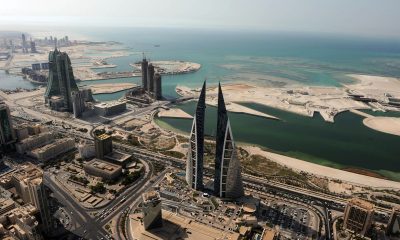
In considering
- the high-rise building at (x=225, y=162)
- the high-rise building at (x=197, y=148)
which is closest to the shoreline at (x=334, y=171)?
the high-rise building at (x=225, y=162)

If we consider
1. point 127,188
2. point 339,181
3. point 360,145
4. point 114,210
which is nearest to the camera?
point 114,210

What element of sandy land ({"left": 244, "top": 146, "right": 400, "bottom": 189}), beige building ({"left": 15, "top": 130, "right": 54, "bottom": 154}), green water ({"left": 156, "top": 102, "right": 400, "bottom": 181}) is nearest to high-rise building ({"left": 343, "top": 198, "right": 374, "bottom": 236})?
sandy land ({"left": 244, "top": 146, "right": 400, "bottom": 189})

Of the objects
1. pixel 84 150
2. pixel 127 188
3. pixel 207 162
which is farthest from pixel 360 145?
pixel 84 150

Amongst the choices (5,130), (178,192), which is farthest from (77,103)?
(178,192)

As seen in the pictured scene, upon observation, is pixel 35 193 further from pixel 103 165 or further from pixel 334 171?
pixel 334 171

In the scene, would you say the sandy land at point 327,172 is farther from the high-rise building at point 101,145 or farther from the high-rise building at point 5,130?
the high-rise building at point 5,130

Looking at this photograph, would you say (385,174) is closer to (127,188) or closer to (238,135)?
(238,135)

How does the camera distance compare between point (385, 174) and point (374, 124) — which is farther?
point (374, 124)
